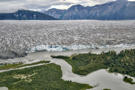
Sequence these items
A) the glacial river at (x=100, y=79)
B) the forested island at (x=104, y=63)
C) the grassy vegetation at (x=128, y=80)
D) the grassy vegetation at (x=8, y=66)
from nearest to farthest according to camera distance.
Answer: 1. the glacial river at (x=100, y=79)
2. the grassy vegetation at (x=128, y=80)
3. the forested island at (x=104, y=63)
4. the grassy vegetation at (x=8, y=66)

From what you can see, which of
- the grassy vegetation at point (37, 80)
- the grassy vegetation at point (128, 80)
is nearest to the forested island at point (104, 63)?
the grassy vegetation at point (128, 80)

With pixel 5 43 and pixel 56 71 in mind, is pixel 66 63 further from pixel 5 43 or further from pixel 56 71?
pixel 5 43

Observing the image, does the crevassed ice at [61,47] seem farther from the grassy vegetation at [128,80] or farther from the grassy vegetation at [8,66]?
the grassy vegetation at [128,80]

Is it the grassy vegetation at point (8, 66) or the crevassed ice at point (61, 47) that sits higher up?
the crevassed ice at point (61, 47)

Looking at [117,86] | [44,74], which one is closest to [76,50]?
[44,74]

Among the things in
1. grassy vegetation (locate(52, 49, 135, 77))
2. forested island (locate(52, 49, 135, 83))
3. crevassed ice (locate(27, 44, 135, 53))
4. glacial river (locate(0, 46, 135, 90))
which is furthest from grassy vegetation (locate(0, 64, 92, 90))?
crevassed ice (locate(27, 44, 135, 53))

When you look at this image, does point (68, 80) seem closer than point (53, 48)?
Yes
